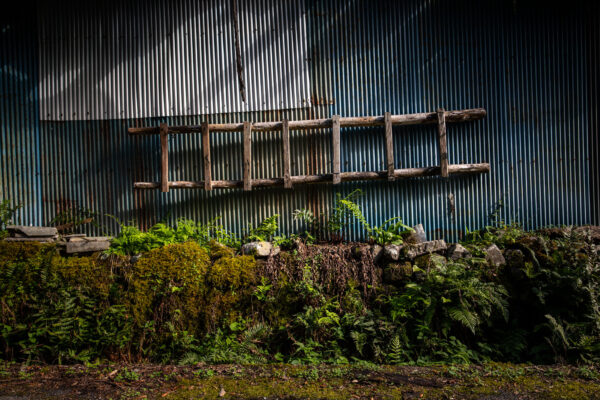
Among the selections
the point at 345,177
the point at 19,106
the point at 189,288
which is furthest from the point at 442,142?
the point at 19,106

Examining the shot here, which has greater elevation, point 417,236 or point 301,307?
point 417,236

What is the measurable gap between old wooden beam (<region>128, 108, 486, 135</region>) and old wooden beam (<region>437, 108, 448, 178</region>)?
0.40 feet

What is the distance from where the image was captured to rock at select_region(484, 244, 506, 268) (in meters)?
6.30

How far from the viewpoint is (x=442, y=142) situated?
7.54m

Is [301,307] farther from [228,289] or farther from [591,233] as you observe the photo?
[591,233]

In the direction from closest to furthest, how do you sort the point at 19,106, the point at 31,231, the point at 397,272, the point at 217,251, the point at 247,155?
1. the point at 397,272
2. the point at 217,251
3. the point at 31,231
4. the point at 247,155
5. the point at 19,106

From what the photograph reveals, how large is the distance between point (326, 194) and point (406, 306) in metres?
3.29

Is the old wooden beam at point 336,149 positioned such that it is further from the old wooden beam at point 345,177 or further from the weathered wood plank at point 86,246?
the weathered wood plank at point 86,246

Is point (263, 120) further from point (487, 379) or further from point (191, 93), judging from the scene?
point (487, 379)

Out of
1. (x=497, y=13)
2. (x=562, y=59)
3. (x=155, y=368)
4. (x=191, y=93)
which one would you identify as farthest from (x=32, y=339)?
(x=562, y=59)

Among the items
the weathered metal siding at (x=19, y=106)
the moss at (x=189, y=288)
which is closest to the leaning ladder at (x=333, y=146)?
the moss at (x=189, y=288)

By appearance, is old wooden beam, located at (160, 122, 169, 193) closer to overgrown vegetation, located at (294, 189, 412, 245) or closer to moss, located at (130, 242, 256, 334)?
moss, located at (130, 242, 256, 334)

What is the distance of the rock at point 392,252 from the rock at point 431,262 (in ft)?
1.21

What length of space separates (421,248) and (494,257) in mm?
1326
